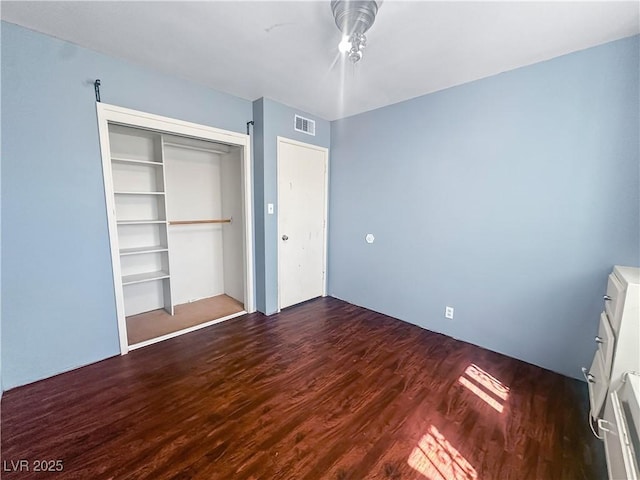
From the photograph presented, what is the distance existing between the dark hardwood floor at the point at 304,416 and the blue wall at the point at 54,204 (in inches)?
11.1

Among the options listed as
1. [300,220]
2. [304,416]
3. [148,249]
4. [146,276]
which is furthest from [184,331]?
[300,220]

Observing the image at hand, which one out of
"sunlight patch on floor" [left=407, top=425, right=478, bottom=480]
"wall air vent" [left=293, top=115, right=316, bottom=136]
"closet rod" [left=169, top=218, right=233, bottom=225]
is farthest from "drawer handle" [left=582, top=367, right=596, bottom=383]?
"closet rod" [left=169, top=218, right=233, bottom=225]

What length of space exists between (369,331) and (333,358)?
657 mm

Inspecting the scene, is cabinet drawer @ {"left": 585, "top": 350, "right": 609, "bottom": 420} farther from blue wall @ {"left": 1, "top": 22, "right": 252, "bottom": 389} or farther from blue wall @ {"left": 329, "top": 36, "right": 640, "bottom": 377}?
blue wall @ {"left": 1, "top": 22, "right": 252, "bottom": 389}

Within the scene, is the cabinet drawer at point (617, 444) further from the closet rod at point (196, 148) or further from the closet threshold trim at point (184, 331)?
the closet rod at point (196, 148)

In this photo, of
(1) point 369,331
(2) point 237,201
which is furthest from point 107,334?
(1) point 369,331

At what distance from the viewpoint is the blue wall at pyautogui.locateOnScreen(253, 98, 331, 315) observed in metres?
2.92

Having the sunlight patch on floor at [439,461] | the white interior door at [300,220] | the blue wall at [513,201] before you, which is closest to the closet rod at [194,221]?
the white interior door at [300,220]

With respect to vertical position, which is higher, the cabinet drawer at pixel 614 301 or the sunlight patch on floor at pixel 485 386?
the cabinet drawer at pixel 614 301

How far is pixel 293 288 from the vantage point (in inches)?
137

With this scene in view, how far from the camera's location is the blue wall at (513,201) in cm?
183

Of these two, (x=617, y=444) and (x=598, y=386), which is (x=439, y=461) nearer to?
(x=617, y=444)

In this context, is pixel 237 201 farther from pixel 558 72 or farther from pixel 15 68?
pixel 558 72

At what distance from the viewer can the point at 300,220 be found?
3430 millimetres
